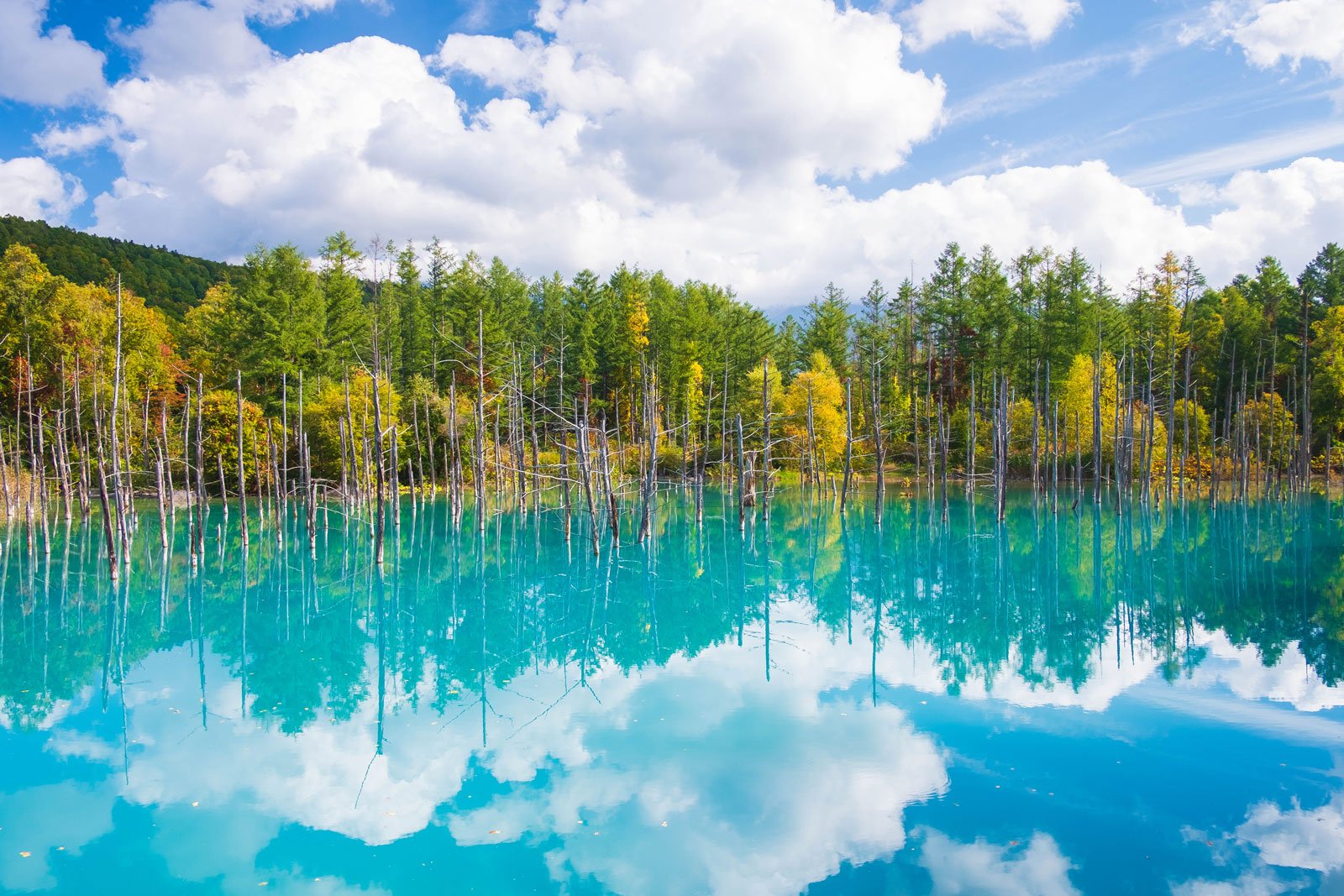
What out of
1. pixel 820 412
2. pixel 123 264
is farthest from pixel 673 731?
pixel 123 264

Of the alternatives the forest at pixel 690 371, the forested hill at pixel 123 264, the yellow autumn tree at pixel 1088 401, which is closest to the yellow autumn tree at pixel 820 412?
the forest at pixel 690 371

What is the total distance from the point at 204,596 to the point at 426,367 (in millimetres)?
32178

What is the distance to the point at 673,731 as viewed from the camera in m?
9.90

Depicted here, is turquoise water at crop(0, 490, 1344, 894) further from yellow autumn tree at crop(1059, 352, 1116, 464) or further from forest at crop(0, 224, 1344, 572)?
yellow autumn tree at crop(1059, 352, 1116, 464)

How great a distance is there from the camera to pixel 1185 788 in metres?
8.21

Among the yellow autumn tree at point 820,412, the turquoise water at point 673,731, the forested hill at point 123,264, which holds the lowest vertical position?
the turquoise water at point 673,731

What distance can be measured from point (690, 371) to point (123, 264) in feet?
144

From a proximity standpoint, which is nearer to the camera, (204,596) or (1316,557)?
(204,596)

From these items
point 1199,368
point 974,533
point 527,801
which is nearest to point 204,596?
point 527,801

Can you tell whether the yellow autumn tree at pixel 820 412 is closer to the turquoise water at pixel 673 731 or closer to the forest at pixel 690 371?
the forest at pixel 690 371

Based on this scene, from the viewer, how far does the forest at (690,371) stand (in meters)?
36.2

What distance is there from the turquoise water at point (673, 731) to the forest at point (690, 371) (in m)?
15.9

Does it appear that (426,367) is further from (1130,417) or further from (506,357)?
(1130,417)

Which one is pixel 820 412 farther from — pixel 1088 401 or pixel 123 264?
pixel 123 264
